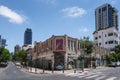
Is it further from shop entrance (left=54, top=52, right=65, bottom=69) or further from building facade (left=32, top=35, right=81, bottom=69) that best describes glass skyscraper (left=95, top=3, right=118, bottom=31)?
shop entrance (left=54, top=52, right=65, bottom=69)

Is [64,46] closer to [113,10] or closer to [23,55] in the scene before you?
[23,55]

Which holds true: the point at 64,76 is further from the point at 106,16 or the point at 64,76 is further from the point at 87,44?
the point at 106,16

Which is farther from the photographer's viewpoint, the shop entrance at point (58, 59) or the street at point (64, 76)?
the shop entrance at point (58, 59)

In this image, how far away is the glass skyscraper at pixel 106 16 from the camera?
184 meters

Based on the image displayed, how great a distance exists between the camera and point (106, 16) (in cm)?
18688

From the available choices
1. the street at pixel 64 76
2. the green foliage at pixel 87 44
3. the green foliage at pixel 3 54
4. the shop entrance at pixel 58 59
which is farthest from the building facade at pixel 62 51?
the green foliage at pixel 3 54

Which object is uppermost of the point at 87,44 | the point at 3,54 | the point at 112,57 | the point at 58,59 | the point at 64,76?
the point at 87,44

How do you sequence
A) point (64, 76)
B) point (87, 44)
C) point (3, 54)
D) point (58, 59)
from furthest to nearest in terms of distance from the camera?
point (3, 54) → point (87, 44) → point (58, 59) → point (64, 76)

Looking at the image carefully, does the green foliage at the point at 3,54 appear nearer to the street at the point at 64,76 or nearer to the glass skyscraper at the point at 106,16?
the street at the point at 64,76

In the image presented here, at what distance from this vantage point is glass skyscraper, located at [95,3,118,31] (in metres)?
184

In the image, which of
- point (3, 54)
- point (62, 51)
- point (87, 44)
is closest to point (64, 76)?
point (62, 51)

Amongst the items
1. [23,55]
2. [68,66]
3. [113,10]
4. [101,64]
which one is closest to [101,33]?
[101,64]

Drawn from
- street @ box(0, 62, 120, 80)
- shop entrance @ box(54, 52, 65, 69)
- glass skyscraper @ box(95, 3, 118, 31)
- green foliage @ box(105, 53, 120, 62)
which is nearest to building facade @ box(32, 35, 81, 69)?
shop entrance @ box(54, 52, 65, 69)

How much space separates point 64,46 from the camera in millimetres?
63594
